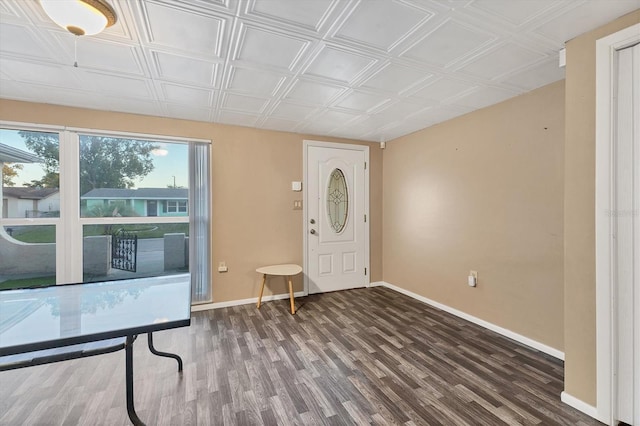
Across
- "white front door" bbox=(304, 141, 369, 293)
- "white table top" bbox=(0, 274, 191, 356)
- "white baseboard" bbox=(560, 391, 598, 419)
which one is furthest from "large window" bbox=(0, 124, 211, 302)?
"white baseboard" bbox=(560, 391, 598, 419)

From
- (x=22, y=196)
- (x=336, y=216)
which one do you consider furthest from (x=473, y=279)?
(x=22, y=196)

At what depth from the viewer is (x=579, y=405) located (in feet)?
5.73

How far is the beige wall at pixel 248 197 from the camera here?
3.54 meters

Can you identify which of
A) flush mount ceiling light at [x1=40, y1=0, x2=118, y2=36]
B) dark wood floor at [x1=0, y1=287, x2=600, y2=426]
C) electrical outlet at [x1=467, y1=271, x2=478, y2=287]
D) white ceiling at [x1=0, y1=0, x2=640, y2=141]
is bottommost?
dark wood floor at [x1=0, y1=287, x2=600, y2=426]

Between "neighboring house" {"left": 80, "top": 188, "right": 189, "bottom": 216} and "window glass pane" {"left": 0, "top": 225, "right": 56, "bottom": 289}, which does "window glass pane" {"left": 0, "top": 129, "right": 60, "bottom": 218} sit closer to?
"window glass pane" {"left": 0, "top": 225, "right": 56, "bottom": 289}

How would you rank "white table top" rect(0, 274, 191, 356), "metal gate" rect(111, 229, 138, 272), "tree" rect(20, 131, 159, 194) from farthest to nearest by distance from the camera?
"metal gate" rect(111, 229, 138, 272), "tree" rect(20, 131, 159, 194), "white table top" rect(0, 274, 191, 356)

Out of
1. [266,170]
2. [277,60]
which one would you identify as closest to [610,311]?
[277,60]

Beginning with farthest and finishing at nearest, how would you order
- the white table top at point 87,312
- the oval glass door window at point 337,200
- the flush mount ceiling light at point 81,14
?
the oval glass door window at point 337,200 < the flush mount ceiling light at point 81,14 < the white table top at point 87,312

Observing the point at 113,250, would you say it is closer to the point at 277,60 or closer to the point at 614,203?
the point at 277,60

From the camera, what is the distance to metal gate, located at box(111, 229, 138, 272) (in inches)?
127

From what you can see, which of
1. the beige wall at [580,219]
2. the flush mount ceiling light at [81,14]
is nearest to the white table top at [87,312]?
the flush mount ceiling light at [81,14]

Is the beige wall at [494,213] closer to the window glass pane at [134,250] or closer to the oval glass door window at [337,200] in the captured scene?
the oval glass door window at [337,200]

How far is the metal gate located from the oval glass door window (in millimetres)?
2585

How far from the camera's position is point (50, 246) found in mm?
2906
